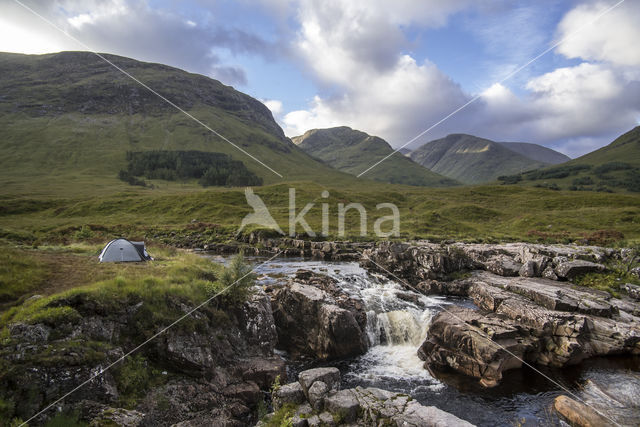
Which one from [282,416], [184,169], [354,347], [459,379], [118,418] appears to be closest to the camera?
[118,418]

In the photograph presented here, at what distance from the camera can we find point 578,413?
43.7 ft

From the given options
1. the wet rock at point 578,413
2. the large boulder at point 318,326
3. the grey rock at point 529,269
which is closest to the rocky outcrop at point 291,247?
the grey rock at point 529,269

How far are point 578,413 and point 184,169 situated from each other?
19483 centimetres

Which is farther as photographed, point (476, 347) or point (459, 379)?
point (476, 347)

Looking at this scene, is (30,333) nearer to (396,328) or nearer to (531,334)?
(396,328)

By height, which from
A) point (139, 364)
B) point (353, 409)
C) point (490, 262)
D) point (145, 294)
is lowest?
point (353, 409)

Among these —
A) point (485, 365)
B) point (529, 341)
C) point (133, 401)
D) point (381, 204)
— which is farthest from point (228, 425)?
point (381, 204)

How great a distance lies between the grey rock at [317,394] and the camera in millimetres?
11688

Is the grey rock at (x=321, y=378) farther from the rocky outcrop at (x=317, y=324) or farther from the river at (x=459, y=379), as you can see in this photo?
the rocky outcrop at (x=317, y=324)

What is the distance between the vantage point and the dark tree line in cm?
16912

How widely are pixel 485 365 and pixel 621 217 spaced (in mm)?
83869

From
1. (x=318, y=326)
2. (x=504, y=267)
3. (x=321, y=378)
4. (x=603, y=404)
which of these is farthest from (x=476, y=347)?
(x=504, y=267)

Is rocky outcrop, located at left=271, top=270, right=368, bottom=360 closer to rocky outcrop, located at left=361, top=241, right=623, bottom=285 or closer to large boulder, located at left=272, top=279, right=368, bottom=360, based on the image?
large boulder, located at left=272, top=279, right=368, bottom=360

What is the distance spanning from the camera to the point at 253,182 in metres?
180
